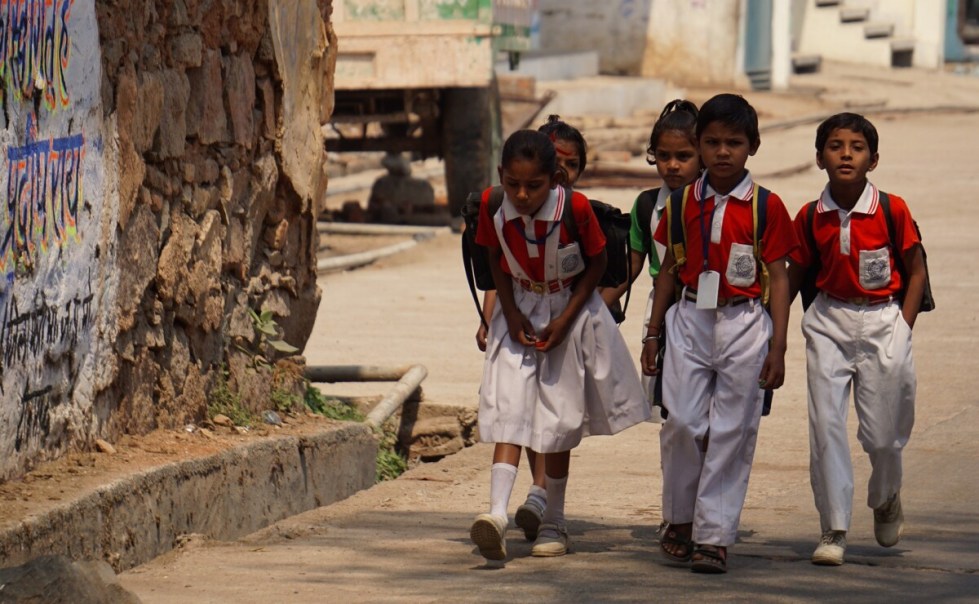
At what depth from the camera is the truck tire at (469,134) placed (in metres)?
14.4

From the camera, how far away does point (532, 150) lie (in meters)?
4.87

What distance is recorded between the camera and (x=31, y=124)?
4.81m

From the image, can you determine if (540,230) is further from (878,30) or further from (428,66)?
(878,30)

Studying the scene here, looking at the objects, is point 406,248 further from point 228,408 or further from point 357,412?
point 228,408

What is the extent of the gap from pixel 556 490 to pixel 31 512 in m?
1.57

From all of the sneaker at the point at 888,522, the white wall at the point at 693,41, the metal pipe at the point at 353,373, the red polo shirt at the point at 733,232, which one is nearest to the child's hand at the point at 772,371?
the red polo shirt at the point at 733,232

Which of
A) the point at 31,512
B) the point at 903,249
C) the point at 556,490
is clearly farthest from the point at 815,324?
the point at 31,512

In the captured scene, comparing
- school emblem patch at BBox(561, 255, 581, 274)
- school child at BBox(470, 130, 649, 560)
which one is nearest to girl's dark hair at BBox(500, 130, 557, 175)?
school child at BBox(470, 130, 649, 560)

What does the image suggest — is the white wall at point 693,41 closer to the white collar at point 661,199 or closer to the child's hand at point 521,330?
the white collar at point 661,199

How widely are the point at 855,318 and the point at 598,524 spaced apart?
1201 mm

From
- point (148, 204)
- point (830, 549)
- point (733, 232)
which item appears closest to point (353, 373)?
point (148, 204)

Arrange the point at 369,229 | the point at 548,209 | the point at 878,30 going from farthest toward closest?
the point at 878,30, the point at 369,229, the point at 548,209

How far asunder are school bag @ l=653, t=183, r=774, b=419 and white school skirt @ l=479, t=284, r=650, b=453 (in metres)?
0.12

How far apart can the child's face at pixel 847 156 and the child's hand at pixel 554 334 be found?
0.91 metres
